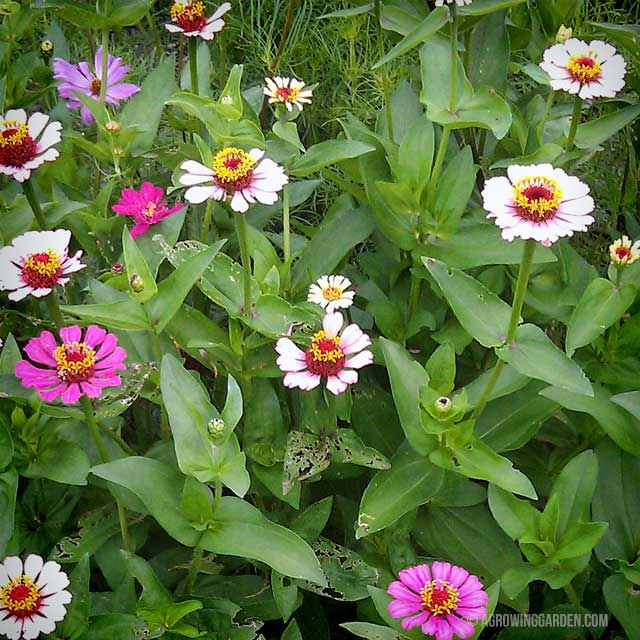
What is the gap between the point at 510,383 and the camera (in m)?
0.84

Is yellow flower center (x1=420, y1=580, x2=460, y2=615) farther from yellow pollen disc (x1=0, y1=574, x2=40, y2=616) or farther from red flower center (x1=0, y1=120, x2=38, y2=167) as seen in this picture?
red flower center (x1=0, y1=120, x2=38, y2=167)

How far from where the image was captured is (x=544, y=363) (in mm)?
751

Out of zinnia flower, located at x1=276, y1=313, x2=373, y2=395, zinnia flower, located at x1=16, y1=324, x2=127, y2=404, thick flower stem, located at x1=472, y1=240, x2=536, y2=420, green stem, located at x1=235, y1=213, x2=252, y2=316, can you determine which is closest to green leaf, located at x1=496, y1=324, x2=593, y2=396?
thick flower stem, located at x1=472, y1=240, x2=536, y2=420

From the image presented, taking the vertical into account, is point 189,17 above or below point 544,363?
above

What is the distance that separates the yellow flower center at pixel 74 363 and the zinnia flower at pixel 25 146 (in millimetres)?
188

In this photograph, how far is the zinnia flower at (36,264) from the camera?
77 cm

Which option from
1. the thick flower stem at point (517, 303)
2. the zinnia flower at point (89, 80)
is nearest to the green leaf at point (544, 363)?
the thick flower stem at point (517, 303)

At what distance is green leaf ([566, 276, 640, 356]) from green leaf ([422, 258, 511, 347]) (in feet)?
0.25

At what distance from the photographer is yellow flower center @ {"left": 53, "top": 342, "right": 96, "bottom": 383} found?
0.73 metres

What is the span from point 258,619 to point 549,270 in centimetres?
49

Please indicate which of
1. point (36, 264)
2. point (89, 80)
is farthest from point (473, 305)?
point (89, 80)

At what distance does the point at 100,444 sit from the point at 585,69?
628 millimetres

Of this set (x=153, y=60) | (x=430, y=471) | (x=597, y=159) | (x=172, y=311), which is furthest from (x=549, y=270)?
(x=153, y=60)

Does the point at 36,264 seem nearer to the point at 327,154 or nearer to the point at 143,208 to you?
the point at 143,208
